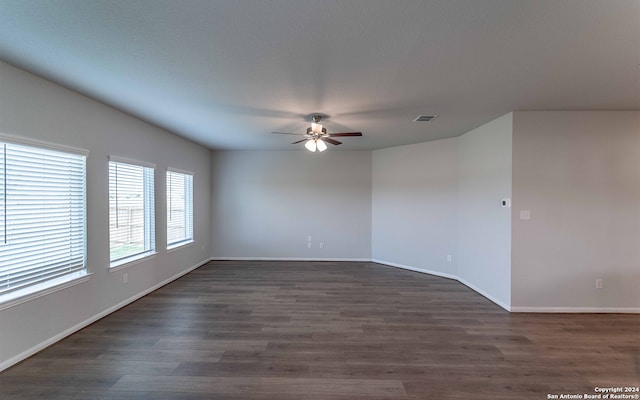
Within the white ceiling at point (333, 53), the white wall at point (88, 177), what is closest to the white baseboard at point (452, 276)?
the white ceiling at point (333, 53)

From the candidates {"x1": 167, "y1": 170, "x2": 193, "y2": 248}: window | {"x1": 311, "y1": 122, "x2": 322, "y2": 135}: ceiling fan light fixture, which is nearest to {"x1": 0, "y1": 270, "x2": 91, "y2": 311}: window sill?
{"x1": 167, "y1": 170, "x2": 193, "y2": 248}: window

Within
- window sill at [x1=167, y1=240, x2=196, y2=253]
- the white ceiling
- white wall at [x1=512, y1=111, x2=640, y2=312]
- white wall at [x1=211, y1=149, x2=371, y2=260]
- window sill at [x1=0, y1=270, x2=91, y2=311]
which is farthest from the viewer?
white wall at [x1=211, y1=149, x2=371, y2=260]

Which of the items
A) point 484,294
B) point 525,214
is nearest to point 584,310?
point 484,294

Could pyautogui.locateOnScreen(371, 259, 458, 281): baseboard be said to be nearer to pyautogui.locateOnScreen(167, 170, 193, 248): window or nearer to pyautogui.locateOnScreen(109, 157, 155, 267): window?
pyautogui.locateOnScreen(167, 170, 193, 248): window

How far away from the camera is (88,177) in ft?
10.0

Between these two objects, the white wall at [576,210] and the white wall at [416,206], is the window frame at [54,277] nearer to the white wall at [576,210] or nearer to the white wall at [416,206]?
the white wall at [416,206]

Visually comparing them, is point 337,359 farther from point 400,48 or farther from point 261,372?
point 400,48

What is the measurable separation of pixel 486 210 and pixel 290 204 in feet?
13.1

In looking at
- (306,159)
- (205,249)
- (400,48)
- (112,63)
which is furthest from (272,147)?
(400,48)

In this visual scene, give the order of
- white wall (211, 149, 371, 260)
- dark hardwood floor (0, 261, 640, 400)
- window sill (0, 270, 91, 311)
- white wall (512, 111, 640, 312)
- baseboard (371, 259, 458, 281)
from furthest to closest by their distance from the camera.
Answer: white wall (211, 149, 371, 260) → baseboard (371, 259, 458, 281) → white wall (512, 111, 640, 312) → window sill (0, 270, 91, 311) → dark hardwood floor (0, 261, 640, 400)

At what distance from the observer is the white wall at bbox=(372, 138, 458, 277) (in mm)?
5059

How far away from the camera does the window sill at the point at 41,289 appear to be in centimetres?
228

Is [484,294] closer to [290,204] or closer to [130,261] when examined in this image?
[290,204]

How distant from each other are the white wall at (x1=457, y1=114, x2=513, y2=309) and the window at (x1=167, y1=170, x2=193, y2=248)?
5257 millimetres
